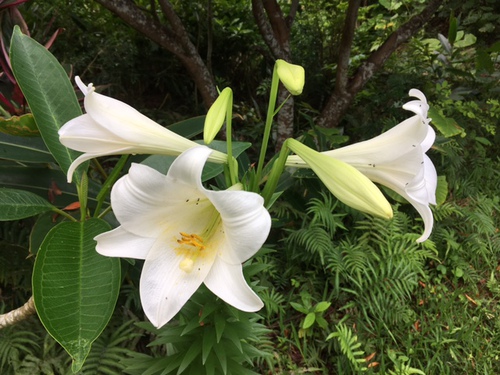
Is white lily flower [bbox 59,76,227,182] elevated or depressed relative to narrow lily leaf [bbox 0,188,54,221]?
elevated

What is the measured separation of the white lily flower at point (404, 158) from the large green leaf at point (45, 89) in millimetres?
552

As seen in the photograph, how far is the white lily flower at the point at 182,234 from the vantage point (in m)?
0.56

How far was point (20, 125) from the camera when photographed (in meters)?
1.00

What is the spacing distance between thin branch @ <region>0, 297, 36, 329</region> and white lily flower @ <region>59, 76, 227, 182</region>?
0.50 m

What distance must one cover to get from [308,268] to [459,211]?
2.69ft

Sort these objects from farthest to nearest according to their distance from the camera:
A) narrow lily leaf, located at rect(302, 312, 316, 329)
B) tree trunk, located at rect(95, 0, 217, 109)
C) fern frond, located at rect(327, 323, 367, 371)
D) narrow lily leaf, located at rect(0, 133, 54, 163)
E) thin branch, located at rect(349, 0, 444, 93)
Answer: thin branch, located at rect(349, 0, 444, 93) → tree trunk, located at rect(95, 0, 217, 109) → narrow lily leaf, located at rect(302, 312, 316, 329) → fern frond, located at rect(327, 323, 367, 371) → narrow lily leaf, located at rect(0, 133, 54, 163)

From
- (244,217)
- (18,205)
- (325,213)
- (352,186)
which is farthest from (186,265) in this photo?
(325,213)

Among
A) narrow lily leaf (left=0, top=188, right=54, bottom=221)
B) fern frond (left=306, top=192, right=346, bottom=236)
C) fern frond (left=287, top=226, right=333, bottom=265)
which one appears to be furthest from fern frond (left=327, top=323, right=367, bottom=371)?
narrow lily leaf (left=0, top=188, right=54, bottom=221)

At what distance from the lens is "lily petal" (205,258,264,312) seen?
1.97ft

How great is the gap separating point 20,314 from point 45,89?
54 cm

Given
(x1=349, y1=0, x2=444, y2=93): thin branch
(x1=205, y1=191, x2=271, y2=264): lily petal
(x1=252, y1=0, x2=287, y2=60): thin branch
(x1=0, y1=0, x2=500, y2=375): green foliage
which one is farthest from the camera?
(x1=349, y1=0, x2=444, y2=93): thin branch

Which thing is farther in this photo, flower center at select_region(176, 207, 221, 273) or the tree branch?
the tree branch

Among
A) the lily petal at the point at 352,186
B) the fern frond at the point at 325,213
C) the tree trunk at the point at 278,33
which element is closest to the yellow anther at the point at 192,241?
the lily petal at the point at 352,186

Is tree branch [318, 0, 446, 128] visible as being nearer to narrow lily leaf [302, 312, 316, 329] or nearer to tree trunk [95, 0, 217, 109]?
tree trunk [95, 0, 217, 109]
